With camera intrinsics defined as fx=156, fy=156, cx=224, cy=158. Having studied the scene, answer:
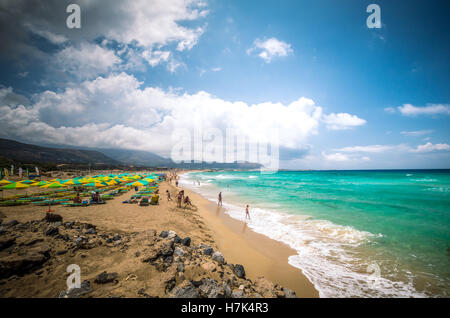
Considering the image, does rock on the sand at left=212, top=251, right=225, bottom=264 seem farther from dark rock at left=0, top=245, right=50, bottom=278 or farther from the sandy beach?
dark rock at left=0, top=245, right=50, bottom=278

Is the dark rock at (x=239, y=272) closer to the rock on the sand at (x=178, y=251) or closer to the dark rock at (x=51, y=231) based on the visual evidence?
the rock on the sand at (x=178, y=251)

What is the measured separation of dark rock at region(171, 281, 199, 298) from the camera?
162 inches

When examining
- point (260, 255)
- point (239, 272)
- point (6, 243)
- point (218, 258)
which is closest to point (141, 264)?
point (218, 258)

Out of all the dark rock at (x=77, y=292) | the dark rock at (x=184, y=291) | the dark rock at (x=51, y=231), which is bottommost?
the dark rock at (x=184, y=291)

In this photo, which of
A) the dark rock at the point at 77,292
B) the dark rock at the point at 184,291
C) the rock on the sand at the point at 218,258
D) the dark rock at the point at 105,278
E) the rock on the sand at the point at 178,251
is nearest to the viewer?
the dark rock at the point at 77,292

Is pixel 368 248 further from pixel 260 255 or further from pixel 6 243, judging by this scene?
pixel 6 243

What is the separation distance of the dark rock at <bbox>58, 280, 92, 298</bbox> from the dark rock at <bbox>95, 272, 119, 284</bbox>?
23cm

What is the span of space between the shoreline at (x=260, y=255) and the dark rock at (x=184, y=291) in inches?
123

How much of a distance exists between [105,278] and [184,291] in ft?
7.65

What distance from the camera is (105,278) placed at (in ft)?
14.5

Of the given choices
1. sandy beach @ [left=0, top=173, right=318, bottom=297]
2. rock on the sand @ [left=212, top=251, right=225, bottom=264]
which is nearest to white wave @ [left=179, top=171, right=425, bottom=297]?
sandy beach @ [left=0, top=173, right=318, bottom=297]

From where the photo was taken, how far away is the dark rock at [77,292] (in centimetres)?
392

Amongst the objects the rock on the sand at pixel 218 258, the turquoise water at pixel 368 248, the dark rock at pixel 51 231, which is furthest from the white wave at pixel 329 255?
the dark rock at pixel 51 231
